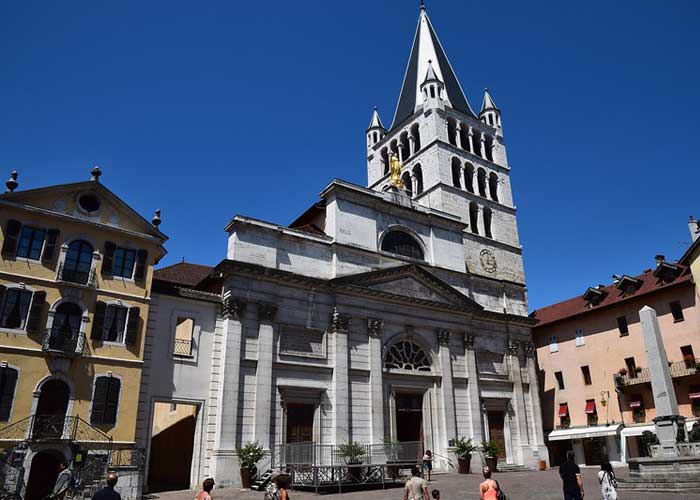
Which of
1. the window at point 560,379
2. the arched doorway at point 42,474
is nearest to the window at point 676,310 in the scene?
the window at point 560,379

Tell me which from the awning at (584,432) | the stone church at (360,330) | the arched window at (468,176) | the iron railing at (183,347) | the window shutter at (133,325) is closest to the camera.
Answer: the window shutter at (133,325)

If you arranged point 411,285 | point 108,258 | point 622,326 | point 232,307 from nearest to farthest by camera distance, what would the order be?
point 108,258
point 232,307
point 411,285
point 622,326

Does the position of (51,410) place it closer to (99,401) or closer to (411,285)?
(99,401)

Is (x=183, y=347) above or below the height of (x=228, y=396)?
above

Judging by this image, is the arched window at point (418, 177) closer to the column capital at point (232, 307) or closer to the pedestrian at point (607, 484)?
the column capital at point (232, 307)

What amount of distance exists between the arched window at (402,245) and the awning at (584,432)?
1540 centimetres

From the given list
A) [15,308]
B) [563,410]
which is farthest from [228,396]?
[563,410]

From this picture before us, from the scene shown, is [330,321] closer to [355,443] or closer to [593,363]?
[355,443]

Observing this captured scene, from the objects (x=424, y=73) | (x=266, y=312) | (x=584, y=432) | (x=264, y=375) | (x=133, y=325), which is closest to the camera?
(x=133, y=325)

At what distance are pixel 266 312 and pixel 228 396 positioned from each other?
440cm

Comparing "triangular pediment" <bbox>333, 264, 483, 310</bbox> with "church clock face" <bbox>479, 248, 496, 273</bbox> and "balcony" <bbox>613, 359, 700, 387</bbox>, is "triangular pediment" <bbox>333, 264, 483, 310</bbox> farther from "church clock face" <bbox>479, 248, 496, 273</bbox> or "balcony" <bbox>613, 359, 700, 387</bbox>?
"balcony" <bbox>613, 359, 700, 387</bbox>

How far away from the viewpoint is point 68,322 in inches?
795

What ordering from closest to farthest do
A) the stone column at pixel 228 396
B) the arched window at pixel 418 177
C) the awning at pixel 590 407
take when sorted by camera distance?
1. the stone column at pixel 228 396
2. the awning at pixel 590 407
3. the arched window at pixel 418 177

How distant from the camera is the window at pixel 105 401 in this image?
784 inches
